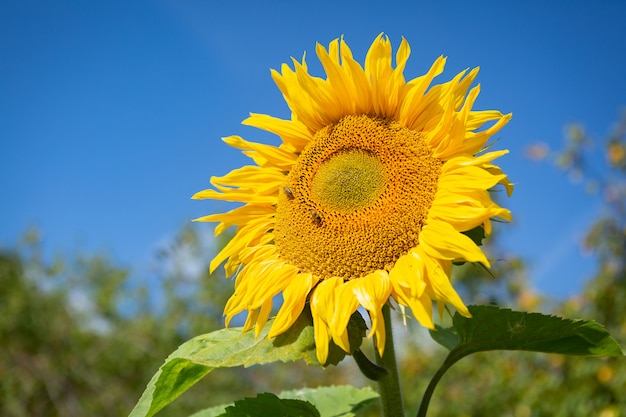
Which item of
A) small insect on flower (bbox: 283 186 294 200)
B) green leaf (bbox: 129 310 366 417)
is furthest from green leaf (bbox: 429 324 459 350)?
small insect on flower (bbox: 283 186 294 200)

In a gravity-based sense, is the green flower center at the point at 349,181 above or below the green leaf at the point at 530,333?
above

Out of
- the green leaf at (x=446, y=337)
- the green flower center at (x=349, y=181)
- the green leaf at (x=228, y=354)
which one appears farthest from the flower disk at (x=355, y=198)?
the green leaf at (x=446, y=337)

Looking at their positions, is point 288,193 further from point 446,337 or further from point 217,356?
point 446,337

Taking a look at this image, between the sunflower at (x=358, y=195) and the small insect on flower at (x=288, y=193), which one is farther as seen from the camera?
the small insect on flower at (x=288, y=193)

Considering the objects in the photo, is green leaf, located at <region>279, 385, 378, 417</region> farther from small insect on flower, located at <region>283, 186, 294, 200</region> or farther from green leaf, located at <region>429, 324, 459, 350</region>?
small insect on flower, located at <region>283, 186, 294, 200</region>

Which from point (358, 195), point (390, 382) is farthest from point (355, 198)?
point (390, 382)

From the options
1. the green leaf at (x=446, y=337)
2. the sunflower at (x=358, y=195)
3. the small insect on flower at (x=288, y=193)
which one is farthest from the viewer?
the green leaf at (x=446, y=337)

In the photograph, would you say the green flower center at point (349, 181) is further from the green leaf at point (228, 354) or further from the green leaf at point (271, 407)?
the green leaf at point (271, 407)

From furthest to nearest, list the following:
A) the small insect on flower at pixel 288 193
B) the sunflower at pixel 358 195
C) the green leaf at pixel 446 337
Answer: the green leaf at pixel 446 337 < the small insect on flower at pixel 288 193 < the sunflower at pixel 358 195
